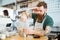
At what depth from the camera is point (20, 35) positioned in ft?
4.75

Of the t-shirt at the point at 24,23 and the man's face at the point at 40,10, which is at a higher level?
the man's face at the point at 40,10

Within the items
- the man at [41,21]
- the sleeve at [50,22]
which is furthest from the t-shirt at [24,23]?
the sleeve at [50,22]

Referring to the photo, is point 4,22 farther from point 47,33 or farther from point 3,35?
point 47,33

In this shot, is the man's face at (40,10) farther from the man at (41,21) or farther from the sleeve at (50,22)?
the sleeve at (50,22)

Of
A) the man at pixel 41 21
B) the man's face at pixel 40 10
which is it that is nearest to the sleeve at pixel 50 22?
the man at pixel 41 21

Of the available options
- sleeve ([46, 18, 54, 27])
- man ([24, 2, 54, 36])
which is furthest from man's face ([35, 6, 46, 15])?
sleeve ([46, 18, 54, 27])

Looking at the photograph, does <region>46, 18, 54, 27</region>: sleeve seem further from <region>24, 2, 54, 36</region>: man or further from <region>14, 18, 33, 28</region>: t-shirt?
<region>14, 18, 33, 28</region>: t-shirt

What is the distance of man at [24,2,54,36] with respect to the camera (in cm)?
141

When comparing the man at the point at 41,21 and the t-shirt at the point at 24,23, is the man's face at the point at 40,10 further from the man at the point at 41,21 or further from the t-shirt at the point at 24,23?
the t-shirt at the point at 24,23

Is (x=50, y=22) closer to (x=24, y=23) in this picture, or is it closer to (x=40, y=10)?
(x=40, y=10)

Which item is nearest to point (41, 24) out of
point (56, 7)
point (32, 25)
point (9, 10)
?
point (32, 25)

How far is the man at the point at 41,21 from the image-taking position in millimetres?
1407

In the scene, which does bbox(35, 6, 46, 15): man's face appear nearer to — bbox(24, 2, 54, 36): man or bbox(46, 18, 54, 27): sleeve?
bbox(24, 2, 54, 36): man

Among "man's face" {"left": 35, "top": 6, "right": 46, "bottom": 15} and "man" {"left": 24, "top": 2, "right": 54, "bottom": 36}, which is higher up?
"man's face" {"left": 35, "top": 6, "right": 46, "bottom": 15}
